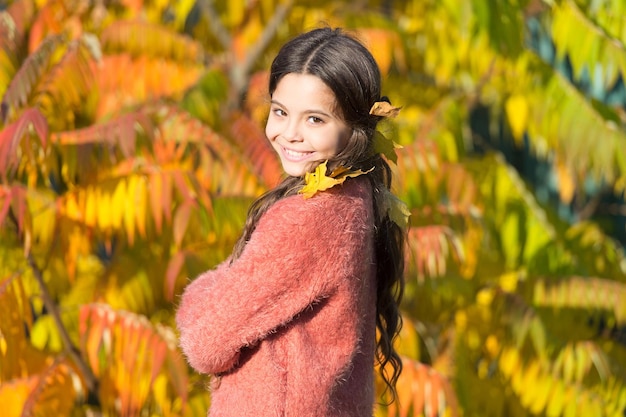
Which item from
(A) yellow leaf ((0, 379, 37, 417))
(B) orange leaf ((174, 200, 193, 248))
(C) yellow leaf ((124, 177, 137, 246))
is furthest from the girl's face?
(A) yellow leaf ((0, 379, 37, 417))

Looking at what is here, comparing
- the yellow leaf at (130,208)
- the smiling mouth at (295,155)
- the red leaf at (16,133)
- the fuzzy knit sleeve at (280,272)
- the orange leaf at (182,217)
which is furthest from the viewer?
the yellow leaf at (130,208)

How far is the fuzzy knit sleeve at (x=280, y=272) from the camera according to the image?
1646mm

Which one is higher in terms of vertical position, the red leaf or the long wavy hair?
the long wavy hair

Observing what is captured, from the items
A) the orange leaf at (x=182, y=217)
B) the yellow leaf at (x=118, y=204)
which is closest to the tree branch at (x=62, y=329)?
the yellow leaf at (x=118, y=204)

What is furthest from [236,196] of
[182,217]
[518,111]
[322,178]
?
[518,111]

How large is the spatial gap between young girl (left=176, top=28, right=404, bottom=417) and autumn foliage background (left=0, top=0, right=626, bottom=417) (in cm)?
92

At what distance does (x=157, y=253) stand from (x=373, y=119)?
5.76 feet

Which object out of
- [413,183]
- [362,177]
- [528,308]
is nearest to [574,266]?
[528,308]

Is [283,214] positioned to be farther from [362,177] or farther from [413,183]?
[413,183]

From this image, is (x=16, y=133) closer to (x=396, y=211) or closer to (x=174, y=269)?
(x=174, y=269)

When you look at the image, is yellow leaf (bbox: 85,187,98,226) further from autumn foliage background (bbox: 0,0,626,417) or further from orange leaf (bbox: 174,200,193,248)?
orange leaf (bbox: 174,200,193,248)

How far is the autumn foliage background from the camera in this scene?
9.04 ft

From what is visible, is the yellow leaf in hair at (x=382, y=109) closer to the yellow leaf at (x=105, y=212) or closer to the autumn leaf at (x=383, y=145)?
the autumn leaf at (x=383, y=145)

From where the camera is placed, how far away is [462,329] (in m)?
3.55
